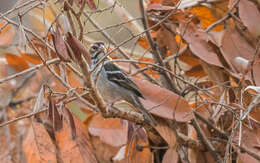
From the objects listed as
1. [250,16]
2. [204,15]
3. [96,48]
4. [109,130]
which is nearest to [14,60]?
[96,48]

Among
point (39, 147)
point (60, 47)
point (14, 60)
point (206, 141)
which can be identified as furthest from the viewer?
point (14, 60)

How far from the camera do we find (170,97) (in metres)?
1.61

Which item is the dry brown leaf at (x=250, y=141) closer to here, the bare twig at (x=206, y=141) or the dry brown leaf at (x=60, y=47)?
the bare twig at (x=206, y=141)

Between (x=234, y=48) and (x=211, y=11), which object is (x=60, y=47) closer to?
(x=234, y=48)

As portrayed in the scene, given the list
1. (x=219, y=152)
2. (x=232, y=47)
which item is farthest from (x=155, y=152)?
(x=232, y=47)

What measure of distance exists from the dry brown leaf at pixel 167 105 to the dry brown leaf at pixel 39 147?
17.8 inches

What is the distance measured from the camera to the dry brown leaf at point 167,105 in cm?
156

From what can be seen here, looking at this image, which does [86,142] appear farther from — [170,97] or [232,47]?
[232,47]

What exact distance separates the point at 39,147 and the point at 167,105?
1.90ft

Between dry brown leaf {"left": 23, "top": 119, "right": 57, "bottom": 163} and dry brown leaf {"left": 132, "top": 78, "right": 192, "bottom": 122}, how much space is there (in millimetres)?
451

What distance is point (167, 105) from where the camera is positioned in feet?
5.27

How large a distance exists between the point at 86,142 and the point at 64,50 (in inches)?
32.9

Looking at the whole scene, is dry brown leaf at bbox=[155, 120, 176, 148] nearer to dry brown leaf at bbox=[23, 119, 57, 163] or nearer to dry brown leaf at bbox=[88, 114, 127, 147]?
dry brown leaf at bbox=[88, 114, 127, 147]

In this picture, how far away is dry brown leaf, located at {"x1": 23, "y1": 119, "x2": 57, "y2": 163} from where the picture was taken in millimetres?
1497
